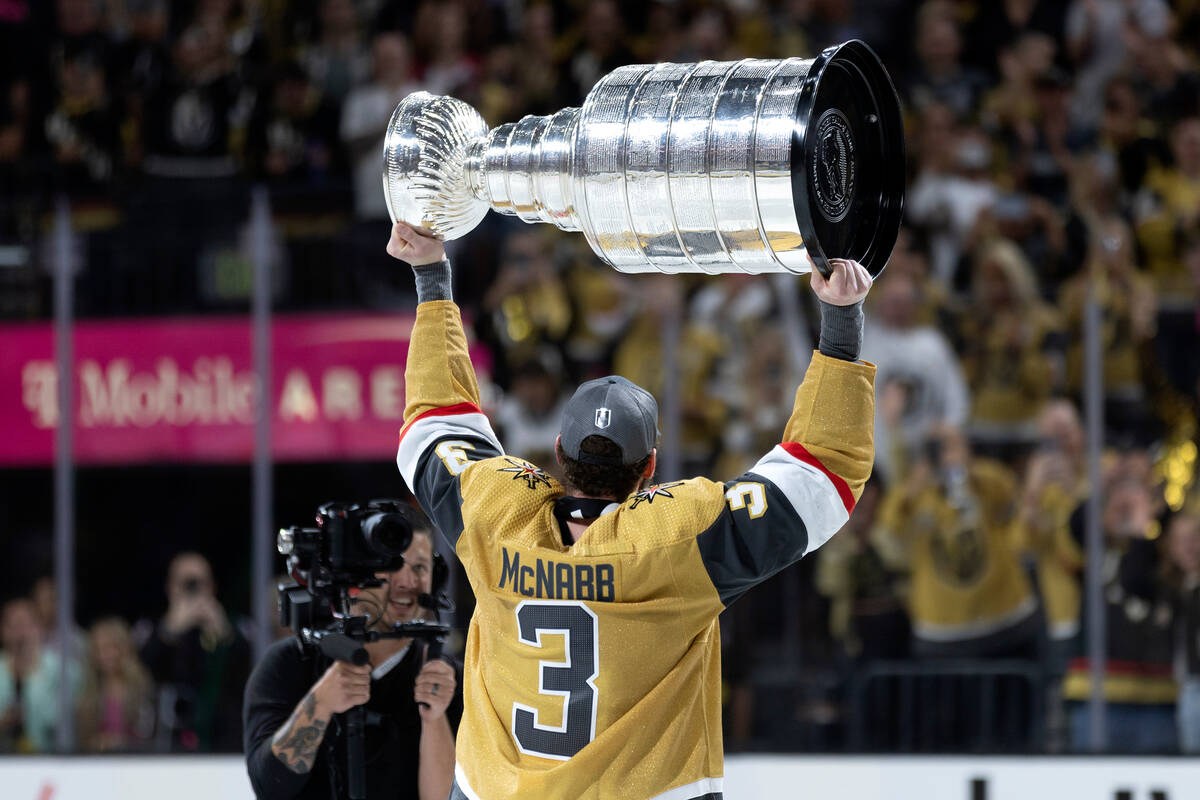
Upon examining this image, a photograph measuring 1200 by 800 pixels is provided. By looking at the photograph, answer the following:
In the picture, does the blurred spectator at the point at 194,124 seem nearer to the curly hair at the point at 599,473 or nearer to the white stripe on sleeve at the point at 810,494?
the curly hair at the point at 599,473

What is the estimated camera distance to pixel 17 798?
5602 mm

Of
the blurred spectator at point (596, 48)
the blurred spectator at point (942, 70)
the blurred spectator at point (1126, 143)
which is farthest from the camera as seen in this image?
the blurred spectator at point (596, 48)

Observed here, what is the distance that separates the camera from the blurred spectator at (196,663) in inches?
269

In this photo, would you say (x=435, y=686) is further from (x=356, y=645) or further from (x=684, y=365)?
(x=684, y=365)

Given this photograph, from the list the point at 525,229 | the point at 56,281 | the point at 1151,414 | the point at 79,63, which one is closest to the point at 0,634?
the point at 56,281

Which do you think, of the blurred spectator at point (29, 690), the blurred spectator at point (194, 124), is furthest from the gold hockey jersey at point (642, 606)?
the blurred spectator at point (194, 124)

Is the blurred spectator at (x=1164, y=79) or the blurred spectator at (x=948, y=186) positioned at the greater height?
the blurred spectator at (x=1164, y=79)

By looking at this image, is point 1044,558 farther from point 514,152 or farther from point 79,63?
point 79,63

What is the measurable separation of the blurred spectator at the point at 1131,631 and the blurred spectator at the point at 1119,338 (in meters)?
0.18

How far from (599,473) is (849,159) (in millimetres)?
798

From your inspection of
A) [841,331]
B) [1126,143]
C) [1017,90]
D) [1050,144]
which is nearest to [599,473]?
[841,331]

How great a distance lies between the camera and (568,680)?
2967mm

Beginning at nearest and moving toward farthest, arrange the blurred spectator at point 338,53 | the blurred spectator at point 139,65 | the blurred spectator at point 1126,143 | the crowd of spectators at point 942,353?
the crowd of spectators at point 942,353 → the blurred spectator at point 1126,143 → the blurred spectator at point 139,65 → the blurred spectator at point 338,53

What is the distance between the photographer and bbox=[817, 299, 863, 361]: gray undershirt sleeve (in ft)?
9.61
